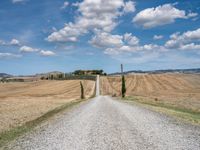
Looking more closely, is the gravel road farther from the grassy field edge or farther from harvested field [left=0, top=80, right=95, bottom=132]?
harvested field [left=0, top=80, right=95, bottom=132]

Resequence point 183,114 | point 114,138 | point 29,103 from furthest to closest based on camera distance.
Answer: point 29,103 → point 183,114 → point 114,138

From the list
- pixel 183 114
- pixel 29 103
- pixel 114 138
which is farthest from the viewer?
pixel 29 103

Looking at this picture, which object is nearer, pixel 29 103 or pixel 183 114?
pixel 183 114

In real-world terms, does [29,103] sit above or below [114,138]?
below

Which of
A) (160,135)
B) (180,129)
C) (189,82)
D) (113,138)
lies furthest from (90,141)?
(189,82)

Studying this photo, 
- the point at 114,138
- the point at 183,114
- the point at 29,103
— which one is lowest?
the point at 29,103

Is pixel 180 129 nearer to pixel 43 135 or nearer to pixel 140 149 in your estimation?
pixel 140 149

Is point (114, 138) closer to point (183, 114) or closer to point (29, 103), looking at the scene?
point (183, 114)

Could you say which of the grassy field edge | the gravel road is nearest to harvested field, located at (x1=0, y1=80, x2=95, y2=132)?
the gravel road

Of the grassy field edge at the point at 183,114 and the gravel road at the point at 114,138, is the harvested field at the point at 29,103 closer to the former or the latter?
the gravel road at the point at 114,138

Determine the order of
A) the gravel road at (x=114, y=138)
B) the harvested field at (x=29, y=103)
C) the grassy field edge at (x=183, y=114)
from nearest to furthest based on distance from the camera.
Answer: the gravel road at (x=114, y=138) < the grassy field edge at (x=183, y=114) < the harvested field at (x=29, y=103)

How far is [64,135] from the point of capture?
16562 mm

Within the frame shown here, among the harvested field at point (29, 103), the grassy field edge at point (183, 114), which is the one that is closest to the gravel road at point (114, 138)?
the grassy field edge at point (183, 114)

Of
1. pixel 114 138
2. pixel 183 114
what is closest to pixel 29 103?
pixel 183 114
